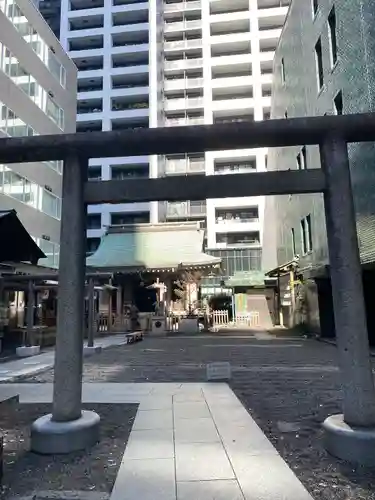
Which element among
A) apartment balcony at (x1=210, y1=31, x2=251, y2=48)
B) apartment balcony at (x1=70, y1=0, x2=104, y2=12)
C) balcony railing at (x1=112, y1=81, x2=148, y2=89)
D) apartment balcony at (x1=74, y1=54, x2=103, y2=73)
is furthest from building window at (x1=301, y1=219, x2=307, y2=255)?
apartment balcony at (x1=70, y1=0, x2=104, y2=12)

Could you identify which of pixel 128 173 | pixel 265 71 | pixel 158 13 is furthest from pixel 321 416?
pixel 158 13

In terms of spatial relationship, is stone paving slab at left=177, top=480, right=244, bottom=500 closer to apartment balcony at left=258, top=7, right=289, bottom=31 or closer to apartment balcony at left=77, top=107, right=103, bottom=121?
apartment balcony at left=77, top=107, right=103, bottom=121

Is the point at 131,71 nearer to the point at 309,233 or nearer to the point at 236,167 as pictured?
the point at 236,167

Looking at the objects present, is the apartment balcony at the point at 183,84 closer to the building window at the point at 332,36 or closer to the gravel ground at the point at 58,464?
the building window at the point at 332,36

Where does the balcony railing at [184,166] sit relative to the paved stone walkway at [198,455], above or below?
above

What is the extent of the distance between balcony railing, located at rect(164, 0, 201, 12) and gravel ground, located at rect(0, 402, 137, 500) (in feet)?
200

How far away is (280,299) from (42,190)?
1715 cm

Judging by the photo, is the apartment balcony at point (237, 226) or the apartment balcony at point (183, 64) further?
the apartment balcony at point (183, 64)

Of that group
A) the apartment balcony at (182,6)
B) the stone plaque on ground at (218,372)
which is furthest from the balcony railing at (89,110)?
the stone plaque on ground at (218,372)

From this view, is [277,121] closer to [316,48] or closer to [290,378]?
[290,378]

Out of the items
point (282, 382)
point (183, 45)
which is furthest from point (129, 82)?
point (282, 382)

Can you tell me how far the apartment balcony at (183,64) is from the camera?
53.8m

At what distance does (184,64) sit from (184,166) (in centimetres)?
1435

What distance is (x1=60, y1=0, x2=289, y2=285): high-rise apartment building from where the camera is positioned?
50094 millimetres
